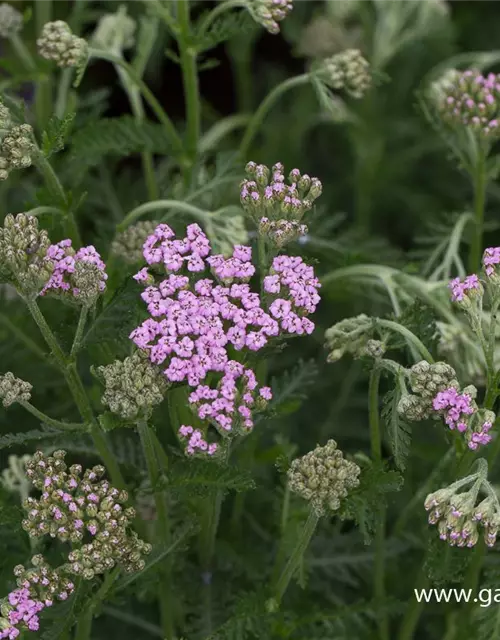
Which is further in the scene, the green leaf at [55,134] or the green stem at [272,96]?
the green stem at [272,96]

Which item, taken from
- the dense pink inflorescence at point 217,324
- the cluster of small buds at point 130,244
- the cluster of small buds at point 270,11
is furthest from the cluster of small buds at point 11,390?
the cluster of small buds at point 270,11

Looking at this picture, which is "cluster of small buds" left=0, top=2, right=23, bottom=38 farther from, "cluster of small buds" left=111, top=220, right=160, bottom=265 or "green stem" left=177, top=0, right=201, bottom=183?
"cluster of small buds" left=111, top=220, right=160, bottom=265

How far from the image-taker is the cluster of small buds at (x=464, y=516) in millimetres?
2254

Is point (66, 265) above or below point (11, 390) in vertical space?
above

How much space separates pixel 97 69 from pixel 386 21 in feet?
5.80

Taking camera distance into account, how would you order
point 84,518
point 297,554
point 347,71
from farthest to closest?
point 347,71 < point 297,554 < point 84,518

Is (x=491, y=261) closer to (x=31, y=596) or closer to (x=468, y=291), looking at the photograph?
(x=468, y=291)

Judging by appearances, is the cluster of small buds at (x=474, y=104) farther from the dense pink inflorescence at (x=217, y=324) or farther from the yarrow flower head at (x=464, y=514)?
the yarrow flower head at (x=464, y=514)

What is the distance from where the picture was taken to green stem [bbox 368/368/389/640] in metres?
2.69

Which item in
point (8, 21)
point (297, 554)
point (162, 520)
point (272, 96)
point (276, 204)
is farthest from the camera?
point (8, 21)

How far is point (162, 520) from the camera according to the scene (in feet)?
9.11

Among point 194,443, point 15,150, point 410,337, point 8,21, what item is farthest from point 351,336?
point 8,21

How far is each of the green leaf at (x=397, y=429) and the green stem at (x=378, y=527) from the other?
0.18 metres

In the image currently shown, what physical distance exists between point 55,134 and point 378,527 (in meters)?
1.48
